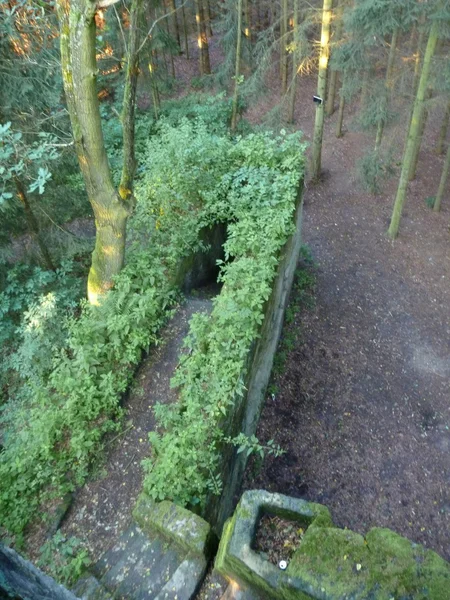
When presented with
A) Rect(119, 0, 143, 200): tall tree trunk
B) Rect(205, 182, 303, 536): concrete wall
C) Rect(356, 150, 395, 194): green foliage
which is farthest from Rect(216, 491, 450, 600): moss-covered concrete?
Rect(356, 150, 395, 194): green foliage

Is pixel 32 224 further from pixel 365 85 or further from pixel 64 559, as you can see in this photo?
pixel 365 85

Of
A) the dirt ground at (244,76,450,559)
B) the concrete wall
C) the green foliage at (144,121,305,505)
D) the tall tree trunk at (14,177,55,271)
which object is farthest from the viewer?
the tall tree trunk at (14,177,55,271)

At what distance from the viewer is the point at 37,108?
8.19 metres

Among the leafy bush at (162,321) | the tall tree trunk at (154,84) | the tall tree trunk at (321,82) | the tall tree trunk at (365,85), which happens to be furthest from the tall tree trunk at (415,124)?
the tall tree trunk at (154,84)

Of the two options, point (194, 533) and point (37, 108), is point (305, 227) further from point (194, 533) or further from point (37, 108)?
point (194, 533)

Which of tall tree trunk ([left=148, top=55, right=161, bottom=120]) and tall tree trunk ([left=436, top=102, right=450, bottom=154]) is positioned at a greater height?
tall tree trunk ([left=148, top=55, right=161, bottom=120])

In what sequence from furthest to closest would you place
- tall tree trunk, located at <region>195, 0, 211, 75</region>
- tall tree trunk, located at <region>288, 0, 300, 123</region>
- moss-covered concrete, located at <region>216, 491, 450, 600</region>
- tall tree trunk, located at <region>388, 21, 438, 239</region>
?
tall tree trunk, located at <region>195, 0, 211, 75</region>
tall tree trunk, located at <region>288, 0, 300, 123</region>
tall tree trunk, located at <region>388, 21, 438, 239</region>
moss-covered concrete, located at <region>216, 491, 450, 600</region>

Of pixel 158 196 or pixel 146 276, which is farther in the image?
pixel 158 196

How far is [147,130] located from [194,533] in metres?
12.8

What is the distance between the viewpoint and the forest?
16.7 ft

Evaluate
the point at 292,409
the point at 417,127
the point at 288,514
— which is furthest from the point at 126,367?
the point at 417,127

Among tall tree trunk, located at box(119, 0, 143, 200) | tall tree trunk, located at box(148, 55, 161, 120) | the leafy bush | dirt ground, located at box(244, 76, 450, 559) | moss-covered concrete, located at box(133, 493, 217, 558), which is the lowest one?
dirt ground, located at box(244, 76, 450, 559)

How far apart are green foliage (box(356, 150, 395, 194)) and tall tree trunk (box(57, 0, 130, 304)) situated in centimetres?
913

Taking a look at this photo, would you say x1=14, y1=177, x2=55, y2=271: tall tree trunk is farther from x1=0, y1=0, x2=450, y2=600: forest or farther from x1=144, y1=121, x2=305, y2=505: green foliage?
x1=144, y1=121, x2=305, y2=505: green foliage
